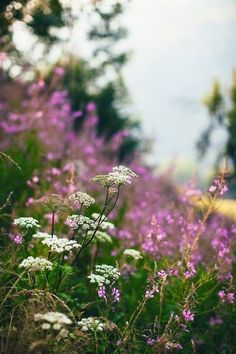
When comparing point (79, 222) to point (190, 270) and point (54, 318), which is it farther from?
point (190, 270)

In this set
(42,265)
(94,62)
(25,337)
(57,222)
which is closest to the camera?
(25,337)

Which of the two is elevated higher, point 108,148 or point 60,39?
point 60,39

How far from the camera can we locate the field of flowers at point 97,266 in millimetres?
2738

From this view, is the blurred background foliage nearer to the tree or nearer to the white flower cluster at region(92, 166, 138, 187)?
the tree

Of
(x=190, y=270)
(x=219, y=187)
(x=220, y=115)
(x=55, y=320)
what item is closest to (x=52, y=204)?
(x=55, y=320)

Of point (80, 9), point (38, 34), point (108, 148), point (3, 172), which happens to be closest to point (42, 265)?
point (3, 172)

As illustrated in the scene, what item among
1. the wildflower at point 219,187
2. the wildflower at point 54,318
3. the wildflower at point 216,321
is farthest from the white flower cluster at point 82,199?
the wildflower at point 216,321

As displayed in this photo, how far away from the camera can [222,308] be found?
403cm

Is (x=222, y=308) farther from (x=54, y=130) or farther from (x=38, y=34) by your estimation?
(x=38, y=34)

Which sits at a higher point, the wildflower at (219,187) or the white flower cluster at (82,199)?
the wildflower at (219,187)

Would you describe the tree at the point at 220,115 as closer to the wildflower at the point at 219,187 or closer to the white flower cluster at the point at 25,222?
the wildflower at the point at 219,187

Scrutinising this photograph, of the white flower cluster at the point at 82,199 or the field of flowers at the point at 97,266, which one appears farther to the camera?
the white flower cluster at the point at 82,199

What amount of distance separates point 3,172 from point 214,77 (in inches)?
808

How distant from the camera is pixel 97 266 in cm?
292
